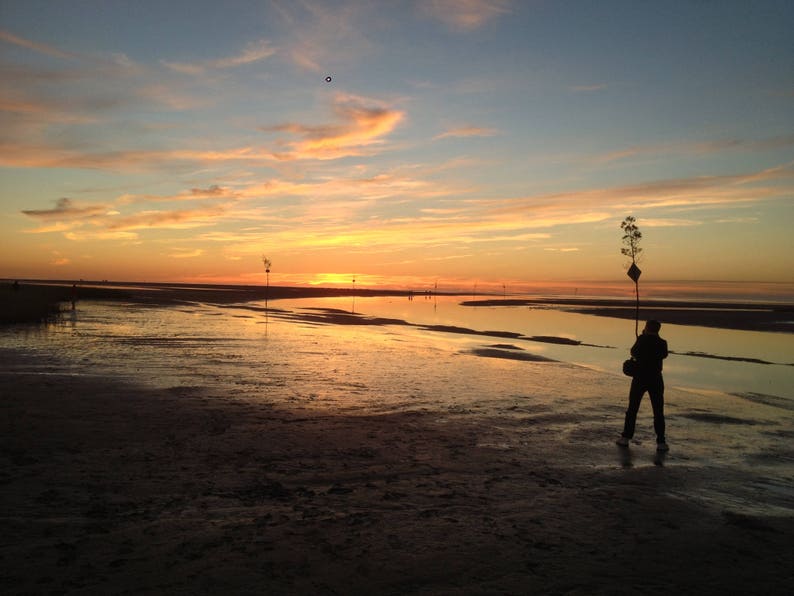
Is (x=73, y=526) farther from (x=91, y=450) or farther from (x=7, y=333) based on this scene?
(x=7, y=333)

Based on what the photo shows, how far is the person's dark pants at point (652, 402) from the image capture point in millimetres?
10016

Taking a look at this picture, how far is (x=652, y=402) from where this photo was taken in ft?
33.8

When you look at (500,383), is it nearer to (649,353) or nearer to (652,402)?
(652,402)

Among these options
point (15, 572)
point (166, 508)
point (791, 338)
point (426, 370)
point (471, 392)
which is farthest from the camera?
point (791, 338)

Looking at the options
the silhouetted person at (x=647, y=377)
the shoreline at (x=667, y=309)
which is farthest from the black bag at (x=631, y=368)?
the shoreline at (x=667, y=309)

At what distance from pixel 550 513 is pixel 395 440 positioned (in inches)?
150

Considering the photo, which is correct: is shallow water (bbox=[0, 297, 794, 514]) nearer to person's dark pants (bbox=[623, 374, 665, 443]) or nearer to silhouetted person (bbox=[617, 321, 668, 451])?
person's dark pants (bbox=[623, 374, 665, 443])

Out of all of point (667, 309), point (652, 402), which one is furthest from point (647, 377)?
point (667, 309)

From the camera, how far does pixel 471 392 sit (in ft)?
50.3

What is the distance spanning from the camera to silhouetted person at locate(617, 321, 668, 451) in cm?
1017

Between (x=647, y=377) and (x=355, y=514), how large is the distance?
21.9ft

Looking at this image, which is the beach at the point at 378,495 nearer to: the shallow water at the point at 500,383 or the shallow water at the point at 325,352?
the shallow water at the point at 500,383

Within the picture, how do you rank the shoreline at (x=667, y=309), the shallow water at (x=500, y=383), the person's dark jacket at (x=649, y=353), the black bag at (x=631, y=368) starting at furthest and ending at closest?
1. the shoreline at (x=667, y=309)
2. the black bag at (x=631, y=368)
3. the person's dark jacket at (x=649, y=353)
4. the shallow water at (x=500, y=383)

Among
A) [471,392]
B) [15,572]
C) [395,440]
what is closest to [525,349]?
[471,392]
